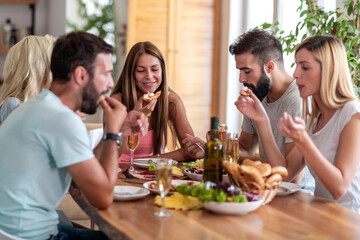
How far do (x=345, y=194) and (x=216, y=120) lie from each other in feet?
2.57

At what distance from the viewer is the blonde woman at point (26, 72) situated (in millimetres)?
2928

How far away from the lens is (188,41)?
20.4 feet

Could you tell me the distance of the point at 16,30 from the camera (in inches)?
294

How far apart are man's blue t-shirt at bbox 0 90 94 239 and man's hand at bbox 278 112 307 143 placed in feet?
2.49

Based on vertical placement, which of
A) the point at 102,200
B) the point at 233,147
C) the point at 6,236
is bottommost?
the point at 6,236

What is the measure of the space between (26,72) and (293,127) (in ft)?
5.83

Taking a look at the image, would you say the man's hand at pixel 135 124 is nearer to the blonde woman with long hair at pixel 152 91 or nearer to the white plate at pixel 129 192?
the white plate at pixel 129 192

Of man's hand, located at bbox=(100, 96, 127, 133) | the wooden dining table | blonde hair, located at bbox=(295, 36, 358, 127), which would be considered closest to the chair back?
the wooden dining table

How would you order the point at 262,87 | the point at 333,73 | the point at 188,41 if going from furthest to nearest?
the point at 188,41, the point at 262,87, the point at 333,73

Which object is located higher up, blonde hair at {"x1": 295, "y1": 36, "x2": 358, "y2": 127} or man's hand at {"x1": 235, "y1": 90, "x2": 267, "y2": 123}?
blonde hair at {"x1": 295, "y1": 36, "x2": 358, "y2": 127}

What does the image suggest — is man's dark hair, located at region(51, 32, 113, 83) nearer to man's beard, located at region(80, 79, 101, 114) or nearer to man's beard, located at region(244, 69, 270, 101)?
man's beard, located at region(80, 79, 101, 114)

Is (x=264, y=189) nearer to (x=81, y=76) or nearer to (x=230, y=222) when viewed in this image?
(x=230, y=222)

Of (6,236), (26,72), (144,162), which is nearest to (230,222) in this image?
(6,236)

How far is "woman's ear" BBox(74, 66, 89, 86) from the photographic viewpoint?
1854 millimetres
